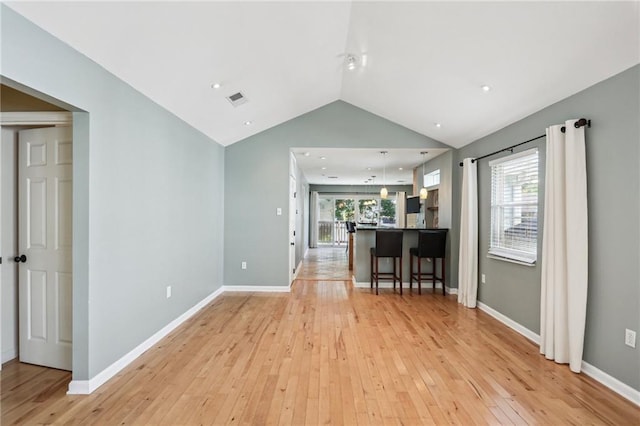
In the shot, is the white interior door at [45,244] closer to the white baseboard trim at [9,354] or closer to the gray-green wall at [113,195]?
the white baseboard trim at [9,354]

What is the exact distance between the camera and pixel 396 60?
336 centimetres

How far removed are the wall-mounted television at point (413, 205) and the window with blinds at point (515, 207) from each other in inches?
140

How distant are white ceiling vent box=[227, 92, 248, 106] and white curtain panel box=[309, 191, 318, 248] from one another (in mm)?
8117

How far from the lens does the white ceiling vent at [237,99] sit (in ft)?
12.1

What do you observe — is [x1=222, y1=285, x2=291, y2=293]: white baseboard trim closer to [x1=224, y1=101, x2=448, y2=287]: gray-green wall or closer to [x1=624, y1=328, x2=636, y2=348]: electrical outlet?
[x1=224, y1=101, x2=448, y2=287]: gray-green wall

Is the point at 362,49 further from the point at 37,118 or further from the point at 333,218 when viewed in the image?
the point at 333,218

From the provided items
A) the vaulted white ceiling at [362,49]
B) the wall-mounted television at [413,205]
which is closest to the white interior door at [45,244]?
the vaulted white ceiling at [362,49]

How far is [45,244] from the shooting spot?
2590mm

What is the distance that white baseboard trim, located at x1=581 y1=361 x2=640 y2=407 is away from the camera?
2211mm

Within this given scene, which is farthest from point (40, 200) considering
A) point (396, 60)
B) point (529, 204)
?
point (529, 204)

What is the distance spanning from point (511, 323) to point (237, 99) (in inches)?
164

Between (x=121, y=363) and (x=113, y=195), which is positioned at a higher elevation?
(x=113, y=195)

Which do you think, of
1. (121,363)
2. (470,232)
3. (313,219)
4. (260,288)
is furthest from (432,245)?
(313,219)

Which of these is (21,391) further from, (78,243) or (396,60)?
Result: (396,60)
